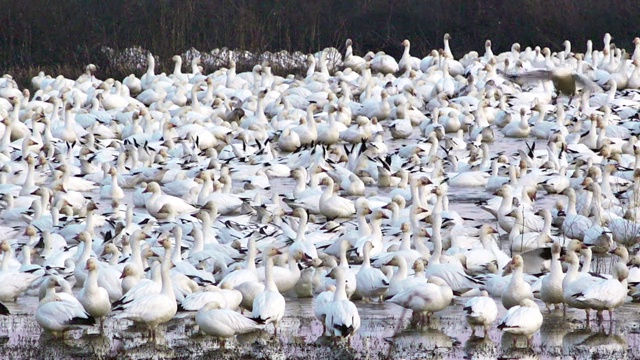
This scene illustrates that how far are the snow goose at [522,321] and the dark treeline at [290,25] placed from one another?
19.6 metres

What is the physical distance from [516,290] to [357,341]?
52.8 inches

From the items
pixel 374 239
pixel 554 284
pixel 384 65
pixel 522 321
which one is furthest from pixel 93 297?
pixel 384 65

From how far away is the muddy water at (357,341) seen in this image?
8227 millimetres

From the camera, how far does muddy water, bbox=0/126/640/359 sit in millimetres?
8227

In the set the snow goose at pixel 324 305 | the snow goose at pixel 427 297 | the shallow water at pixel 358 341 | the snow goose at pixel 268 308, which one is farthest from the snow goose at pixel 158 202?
the snow goose at pixel 427 297

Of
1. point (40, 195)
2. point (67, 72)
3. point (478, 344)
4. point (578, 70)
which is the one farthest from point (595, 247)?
point (67, 72)

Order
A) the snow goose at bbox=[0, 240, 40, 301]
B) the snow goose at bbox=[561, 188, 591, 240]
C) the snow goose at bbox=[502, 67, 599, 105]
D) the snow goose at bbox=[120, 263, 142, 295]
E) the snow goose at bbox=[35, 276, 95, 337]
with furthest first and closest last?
the snow goose at bbox=[502, 67, 599, 105]
the snow goose at bbox=[561, 188, 591, 240]
the snow goose at bbox=[0, 240, 40, 301]
the snow goose at bbox=[120, 263, 142, 295]
the snow goose at bbox=[35, 276, 95, 337]

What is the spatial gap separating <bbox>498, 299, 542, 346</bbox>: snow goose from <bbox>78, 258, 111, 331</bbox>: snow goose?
276cm

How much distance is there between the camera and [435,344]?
8578 mm

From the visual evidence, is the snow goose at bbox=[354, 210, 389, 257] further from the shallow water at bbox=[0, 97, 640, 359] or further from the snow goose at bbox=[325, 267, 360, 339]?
the snow goose at bbox=[325, 267, 360, 339]

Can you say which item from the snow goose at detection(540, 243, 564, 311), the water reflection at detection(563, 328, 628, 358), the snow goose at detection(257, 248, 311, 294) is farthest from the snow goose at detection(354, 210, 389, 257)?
the water reflection at detection(563, 328, 628, 358)

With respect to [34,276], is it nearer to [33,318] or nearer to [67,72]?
[33,318]

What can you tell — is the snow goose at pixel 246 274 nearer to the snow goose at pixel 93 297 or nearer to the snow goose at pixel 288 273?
→ the snow goose at pixel 288 273

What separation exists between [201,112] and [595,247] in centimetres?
1022
